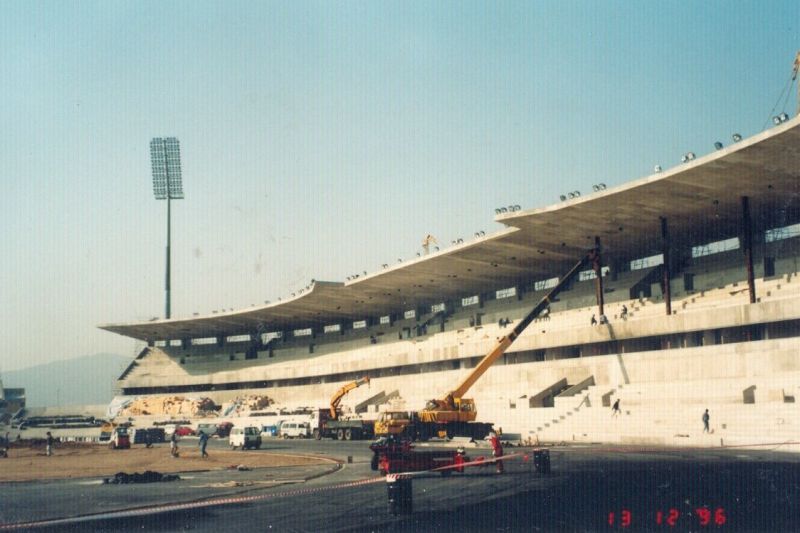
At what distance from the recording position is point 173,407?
92250mm

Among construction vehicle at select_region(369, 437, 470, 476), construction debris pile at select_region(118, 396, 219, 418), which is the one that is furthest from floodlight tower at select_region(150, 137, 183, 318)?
construction vehicle at select_region(369, 437, 470, 476)

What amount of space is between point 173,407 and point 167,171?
34.8 meters

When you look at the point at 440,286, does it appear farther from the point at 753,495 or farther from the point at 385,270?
the point at 753,495

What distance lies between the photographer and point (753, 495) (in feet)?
57.2

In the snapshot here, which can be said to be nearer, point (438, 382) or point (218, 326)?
point (438, 382)

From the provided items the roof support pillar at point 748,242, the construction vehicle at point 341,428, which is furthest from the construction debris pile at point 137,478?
the roof support pillar at point 748,242

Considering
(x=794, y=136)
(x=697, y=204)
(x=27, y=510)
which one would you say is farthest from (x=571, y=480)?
(x=697, y=204)

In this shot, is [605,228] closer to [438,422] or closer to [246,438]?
[438,422]

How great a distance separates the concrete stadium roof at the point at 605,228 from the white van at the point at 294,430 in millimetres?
14965

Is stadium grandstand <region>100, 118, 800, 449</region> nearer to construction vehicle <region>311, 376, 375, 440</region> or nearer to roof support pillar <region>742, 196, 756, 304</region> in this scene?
roof support pillar <region>742, 196, 756, 304</region>

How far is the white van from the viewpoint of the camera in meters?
61.8

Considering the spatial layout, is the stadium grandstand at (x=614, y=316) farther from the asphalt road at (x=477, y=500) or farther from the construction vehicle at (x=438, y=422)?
the asphalt road at (x=477, y=500)

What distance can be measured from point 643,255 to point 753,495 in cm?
4858
